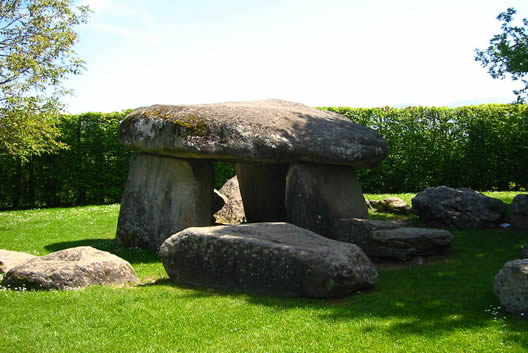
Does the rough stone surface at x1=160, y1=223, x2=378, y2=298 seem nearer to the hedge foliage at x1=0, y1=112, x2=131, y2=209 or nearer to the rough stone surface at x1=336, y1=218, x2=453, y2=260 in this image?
the rough stone surface at x1=336, y1=218, x2=453, y2=260

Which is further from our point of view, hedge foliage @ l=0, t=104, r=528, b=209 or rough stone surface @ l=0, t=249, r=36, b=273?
hedge foliage @ l=0, t=104, r=528, b=209

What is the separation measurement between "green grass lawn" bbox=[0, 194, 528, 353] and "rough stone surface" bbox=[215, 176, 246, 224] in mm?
5444

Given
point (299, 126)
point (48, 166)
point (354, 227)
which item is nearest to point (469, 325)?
point (354, 227)

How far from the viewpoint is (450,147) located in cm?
2073

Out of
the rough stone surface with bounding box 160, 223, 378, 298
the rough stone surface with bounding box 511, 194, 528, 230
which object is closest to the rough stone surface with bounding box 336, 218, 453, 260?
the rough stone surface with bounding box 160, 223, 378, 298

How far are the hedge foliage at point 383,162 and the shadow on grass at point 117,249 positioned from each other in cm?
859

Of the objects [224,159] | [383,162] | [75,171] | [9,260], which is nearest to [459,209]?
[224,159]

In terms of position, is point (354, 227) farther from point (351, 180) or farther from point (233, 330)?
point (233, 330)

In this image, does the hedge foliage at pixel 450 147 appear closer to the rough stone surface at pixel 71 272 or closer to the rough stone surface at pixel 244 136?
the rough stone surface at pixel 244 136

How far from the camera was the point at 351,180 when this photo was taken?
12.1 metres

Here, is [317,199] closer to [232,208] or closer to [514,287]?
[232,208]

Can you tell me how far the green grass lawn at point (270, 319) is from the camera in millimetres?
5871

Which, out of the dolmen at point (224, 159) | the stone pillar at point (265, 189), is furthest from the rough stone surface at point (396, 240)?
the stone pillar at point (265, 189)

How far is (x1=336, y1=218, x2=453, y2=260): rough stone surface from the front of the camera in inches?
390
